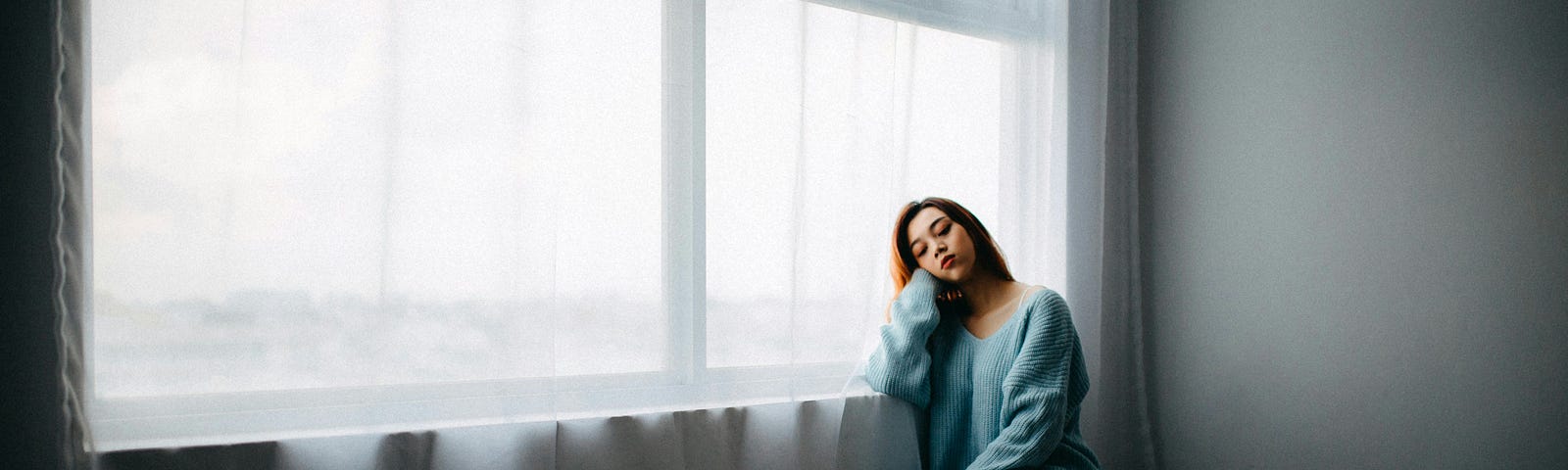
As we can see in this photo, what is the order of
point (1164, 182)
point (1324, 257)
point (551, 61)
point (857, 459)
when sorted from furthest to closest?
point (1164, 182) < point (1324, 257) < point (857, 459) < point (551, 61)

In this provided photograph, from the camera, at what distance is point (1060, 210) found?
2.37 m

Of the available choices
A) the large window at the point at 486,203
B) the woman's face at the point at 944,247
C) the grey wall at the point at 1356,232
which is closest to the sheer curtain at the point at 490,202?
the large window at the point at 486,203

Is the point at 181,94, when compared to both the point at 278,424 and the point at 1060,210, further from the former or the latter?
the point at 1060,210

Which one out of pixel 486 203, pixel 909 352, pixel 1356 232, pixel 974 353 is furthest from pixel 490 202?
pixel 1356 232

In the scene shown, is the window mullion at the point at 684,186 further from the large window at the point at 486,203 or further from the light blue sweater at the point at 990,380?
the light blue sweater at the point at 990,380

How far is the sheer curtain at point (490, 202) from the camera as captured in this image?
143cm

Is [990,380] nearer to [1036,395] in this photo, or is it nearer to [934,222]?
[1036,395]

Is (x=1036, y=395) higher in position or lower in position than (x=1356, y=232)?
lower

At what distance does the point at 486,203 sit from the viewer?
5.35ft

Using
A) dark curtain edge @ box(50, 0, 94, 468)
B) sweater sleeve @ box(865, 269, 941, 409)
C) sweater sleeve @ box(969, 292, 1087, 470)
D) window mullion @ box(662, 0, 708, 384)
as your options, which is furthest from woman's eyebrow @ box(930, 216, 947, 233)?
dark curtain edge @ box(50, 0, 94, 468)

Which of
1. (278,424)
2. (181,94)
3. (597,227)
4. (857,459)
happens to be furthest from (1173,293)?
(181,94)

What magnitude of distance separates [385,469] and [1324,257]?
2.02 metres

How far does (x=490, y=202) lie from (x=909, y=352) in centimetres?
83

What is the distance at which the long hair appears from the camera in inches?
74.4
